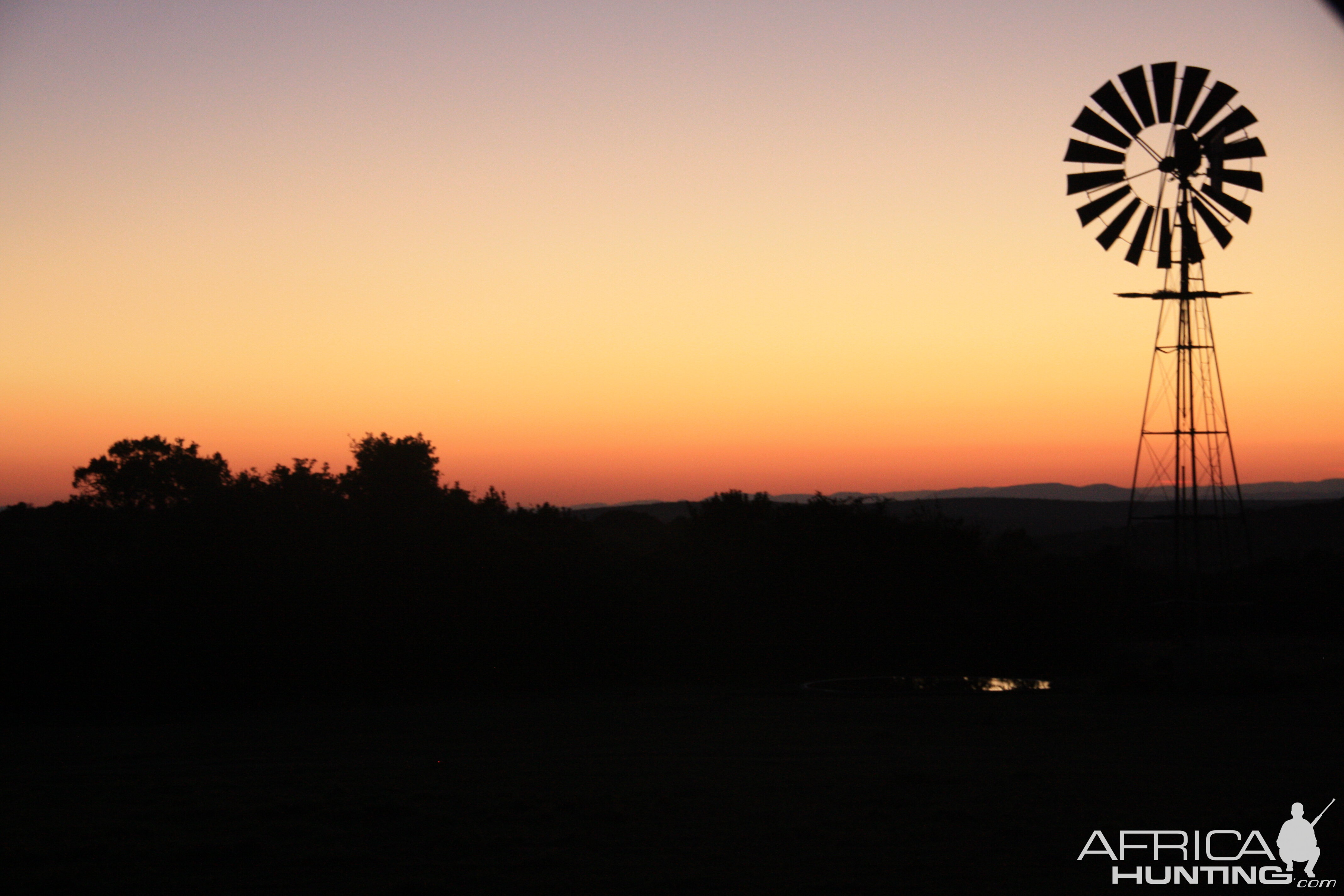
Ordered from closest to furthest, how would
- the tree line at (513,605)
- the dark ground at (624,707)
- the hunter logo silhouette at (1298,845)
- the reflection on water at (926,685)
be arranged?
the hunter logo silhouette at (1298,845) → the dark ground at (624,707) → the reflection on water at (926,685) → the tree line at (513,605)

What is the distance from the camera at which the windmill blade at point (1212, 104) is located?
20406mm

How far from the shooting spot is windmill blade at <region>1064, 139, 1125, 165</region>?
21.3m

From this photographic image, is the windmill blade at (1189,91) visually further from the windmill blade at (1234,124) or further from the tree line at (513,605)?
the tree line at (513,605)

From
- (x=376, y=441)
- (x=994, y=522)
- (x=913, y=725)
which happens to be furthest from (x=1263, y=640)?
(x=994, y=522)

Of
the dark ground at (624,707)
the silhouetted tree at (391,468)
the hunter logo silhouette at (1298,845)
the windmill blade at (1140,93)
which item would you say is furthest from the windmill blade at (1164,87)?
the silhouetted tree at (391,468)

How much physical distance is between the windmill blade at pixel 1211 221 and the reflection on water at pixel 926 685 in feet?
31.6

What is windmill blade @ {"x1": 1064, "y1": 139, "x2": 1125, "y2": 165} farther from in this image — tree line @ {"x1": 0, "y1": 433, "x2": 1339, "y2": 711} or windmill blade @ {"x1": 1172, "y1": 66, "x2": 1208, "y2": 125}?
tree line @ {"x1": 0, "y1": 433, "x2": 1339, "y2": 711}

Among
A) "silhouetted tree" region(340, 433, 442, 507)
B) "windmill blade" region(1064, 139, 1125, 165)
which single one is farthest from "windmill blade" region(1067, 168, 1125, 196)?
"silhouetted tree" region(340, 433, 442, 507)

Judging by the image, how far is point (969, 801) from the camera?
39.4 feet

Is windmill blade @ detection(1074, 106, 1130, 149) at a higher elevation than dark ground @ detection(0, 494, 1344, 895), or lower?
higher

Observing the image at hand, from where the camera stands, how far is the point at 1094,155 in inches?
840

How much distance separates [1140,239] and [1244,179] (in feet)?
6.63

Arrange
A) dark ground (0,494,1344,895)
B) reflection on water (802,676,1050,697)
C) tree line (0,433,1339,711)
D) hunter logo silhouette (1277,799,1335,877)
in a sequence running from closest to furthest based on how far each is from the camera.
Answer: hunter logo silhouette (1277,799,1335,877), dark ground (0,494,1344,895), reflection on water (802,676,1050,697), tree line (0,433,1339,711)

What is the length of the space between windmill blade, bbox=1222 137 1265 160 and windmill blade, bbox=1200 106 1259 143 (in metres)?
0.23
